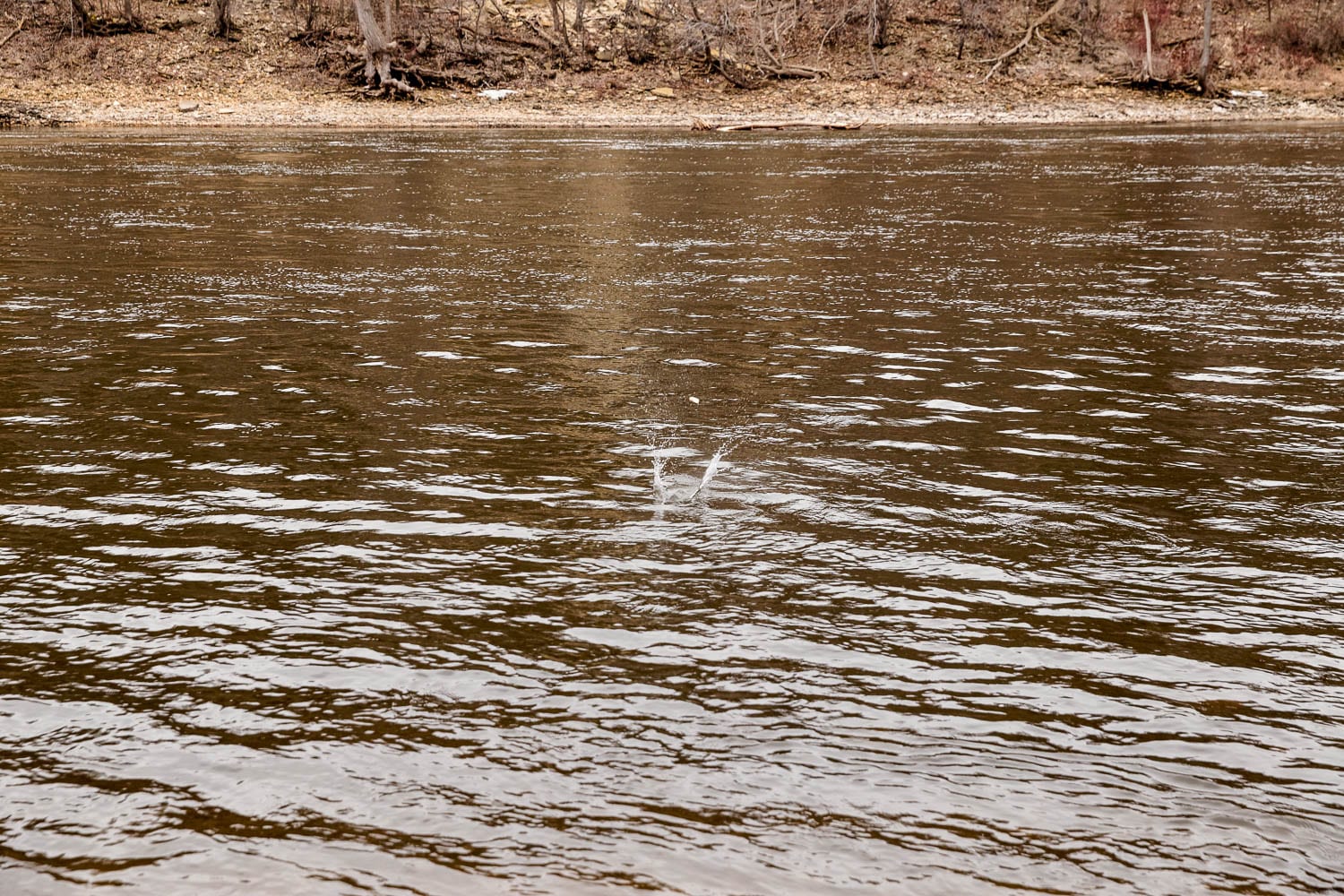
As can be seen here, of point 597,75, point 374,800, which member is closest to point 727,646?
point 374,800

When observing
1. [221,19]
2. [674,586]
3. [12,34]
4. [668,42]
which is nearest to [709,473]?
[674,586]

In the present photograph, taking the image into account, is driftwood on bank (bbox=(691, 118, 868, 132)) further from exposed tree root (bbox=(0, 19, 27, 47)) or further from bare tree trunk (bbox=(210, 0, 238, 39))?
exposed tree root (bbox=(0, 19, 27, 47))

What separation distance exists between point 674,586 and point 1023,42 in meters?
54.5

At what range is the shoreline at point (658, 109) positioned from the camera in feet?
158

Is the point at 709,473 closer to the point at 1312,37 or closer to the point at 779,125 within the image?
the point at 779,125

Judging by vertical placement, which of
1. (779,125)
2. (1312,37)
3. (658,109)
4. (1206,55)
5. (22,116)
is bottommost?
(22,116)

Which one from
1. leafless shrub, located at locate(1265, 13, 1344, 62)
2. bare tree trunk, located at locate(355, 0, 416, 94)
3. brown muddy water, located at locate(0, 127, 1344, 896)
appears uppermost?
leafless shrub, located at locate(1265, 13, 1344, 62)

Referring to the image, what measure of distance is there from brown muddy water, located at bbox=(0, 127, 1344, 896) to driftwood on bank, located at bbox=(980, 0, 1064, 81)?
42.0 m

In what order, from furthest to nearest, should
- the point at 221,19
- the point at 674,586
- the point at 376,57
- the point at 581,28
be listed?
1. the point at 581,28
2. the point at 221,19
3. the point at 376,57
4. the point at 674,586

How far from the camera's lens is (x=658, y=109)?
170 ft

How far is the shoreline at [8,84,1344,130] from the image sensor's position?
4809 centimetres

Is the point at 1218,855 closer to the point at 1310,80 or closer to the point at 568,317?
the point at 568,317

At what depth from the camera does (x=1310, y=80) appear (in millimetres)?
53250

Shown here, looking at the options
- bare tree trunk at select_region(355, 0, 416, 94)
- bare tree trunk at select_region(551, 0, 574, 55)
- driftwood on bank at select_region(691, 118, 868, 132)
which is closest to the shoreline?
driftwood on bank at select_region(691, 118, 868, 132)
